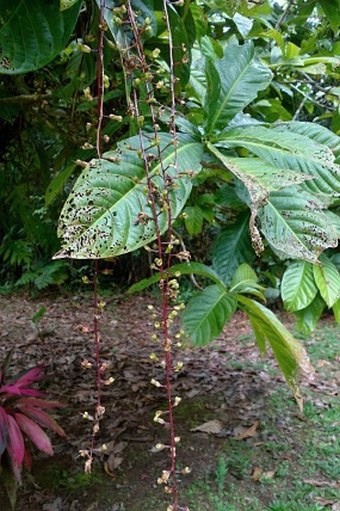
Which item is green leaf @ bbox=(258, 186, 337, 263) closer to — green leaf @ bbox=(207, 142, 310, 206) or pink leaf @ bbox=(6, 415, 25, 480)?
green leaf @ bbox=(207, 142, 310, 206)

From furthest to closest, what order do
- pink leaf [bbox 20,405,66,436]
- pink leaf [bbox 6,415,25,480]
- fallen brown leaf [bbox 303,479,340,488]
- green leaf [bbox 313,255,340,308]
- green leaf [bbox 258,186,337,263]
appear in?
fallen brown leaf [bbox 303,479,340,488], pink leaf [bbox 20,405,66,436], pink leaf [bbox 6,415,25,480], green leaf [bbox 313,255,340,308], green leaf [bbox 258,186,337,263]

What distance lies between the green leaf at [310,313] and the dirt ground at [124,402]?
1.02 ft

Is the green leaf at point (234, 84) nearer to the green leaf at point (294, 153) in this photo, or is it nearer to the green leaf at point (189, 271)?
the green leaf at point (294, 153)

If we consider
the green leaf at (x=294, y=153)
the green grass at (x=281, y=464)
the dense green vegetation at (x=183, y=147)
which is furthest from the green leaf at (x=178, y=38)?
the green grass at (x=281, y=464)

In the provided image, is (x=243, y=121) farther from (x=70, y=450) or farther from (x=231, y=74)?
(x=70, y=450)

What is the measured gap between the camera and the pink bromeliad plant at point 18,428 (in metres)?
1.55

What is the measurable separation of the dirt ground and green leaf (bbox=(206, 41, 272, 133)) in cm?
45

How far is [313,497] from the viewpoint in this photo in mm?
2006

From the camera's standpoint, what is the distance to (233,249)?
1371 mm

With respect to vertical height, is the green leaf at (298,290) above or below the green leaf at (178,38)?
below

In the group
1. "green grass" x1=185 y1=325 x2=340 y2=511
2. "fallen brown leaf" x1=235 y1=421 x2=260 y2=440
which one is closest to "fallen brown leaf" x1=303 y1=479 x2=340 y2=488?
"green grass" x1=185 y1=325 x2=340 y2=511

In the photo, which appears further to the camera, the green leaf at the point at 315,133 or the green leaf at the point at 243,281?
the green leaf at the point at 243,281

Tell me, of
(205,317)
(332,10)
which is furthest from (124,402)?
(332,10)

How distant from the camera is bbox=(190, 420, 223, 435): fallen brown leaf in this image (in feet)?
7.88
